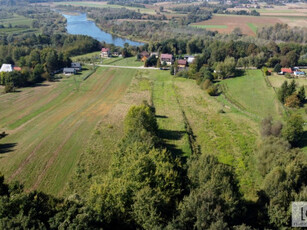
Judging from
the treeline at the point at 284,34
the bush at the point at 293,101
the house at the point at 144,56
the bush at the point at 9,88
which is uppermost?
the treeline at the point at 284,34

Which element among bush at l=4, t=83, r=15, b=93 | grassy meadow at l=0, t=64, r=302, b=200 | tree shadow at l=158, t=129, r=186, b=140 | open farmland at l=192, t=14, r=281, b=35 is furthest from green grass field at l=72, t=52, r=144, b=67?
open farmland at l=192, t=14, r=281, b=35

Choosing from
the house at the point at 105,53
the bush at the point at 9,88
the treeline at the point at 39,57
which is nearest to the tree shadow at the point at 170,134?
the bush at the point at 9,88

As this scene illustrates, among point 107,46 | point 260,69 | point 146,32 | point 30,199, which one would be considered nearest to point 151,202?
point 30,199

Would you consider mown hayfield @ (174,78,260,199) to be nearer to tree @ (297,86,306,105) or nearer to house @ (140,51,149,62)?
tree @ (297,86,306,105)

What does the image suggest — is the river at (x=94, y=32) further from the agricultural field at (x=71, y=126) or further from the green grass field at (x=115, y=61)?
the agricultural field at (x=71, y=126)

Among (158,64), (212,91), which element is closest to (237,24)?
(158,64)

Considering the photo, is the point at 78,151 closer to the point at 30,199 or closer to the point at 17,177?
the point at 17,177
